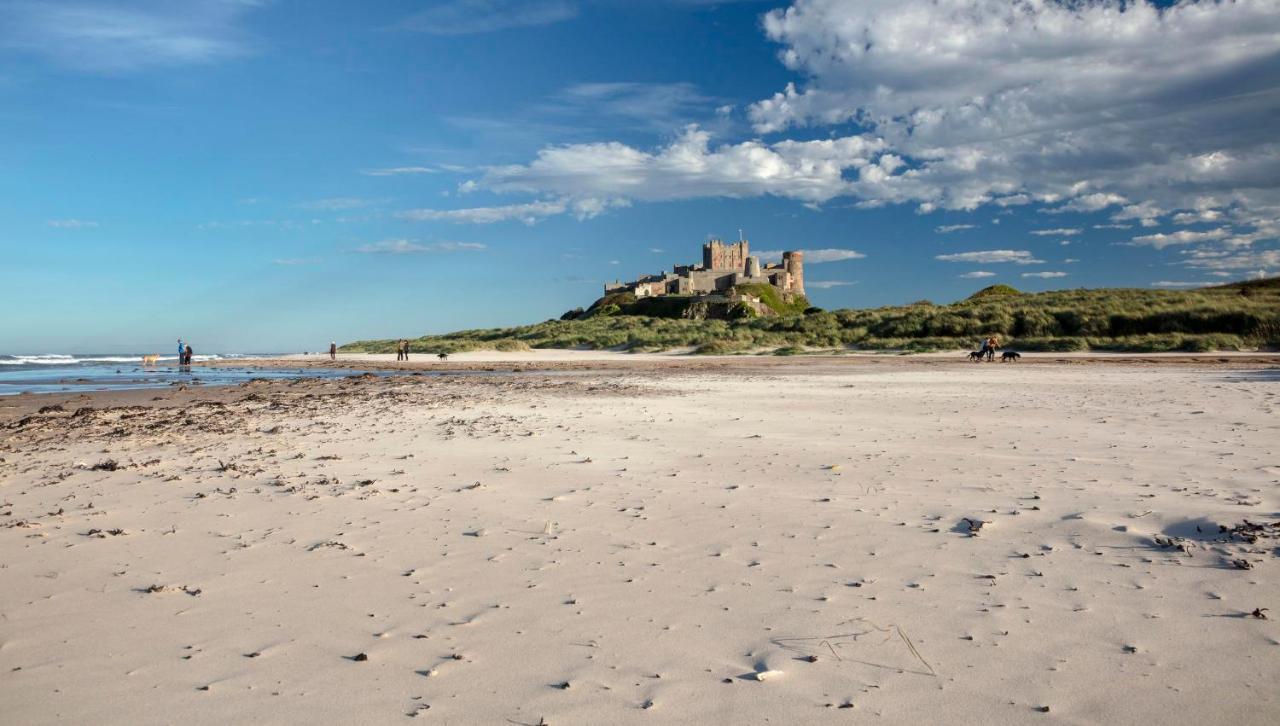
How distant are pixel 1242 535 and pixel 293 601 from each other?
18.0 ft

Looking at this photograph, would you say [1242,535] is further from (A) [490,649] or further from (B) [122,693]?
(B) [122,693]

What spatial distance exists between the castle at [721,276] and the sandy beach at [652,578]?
323ft

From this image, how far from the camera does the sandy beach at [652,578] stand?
2.86 meters

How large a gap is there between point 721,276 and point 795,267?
16656mm

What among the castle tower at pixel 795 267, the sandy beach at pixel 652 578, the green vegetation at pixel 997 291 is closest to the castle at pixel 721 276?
the castle tower at pixel 795 267

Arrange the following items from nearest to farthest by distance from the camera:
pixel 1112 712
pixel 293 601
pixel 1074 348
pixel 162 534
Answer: pixel 1112 712
pixel 293 601
pixel 162 534
pixel 1074 348

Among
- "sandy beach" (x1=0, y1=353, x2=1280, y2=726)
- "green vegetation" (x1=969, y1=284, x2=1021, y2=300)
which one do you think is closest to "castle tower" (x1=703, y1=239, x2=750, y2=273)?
"green vegetation" (x1=969, y1=284, x2=1021, y2=300)

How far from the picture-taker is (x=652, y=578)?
414 cm

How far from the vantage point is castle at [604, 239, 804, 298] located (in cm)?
11138

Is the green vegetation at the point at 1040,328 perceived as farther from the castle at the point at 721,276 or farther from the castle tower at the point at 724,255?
the castle tower at the point at 724,255

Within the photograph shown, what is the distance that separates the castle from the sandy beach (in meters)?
98.4

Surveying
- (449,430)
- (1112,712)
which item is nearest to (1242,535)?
(1112,712)

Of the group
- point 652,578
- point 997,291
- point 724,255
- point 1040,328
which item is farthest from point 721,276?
point 652,578

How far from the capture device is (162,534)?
16.7 ft
